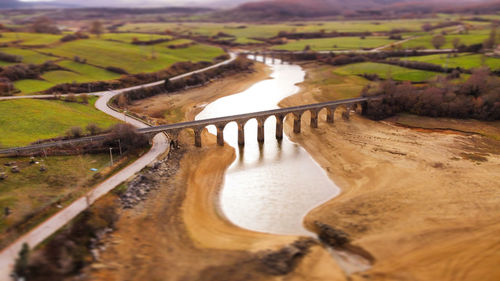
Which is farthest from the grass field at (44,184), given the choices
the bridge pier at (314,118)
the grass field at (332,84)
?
the grass field at (332,84)

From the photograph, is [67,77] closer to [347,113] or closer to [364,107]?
[347,113]

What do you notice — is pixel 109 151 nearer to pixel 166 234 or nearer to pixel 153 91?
pixel 166 234

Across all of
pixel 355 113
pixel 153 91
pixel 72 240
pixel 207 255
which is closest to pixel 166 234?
pixel 207 255

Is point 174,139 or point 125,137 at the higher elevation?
point 125,137

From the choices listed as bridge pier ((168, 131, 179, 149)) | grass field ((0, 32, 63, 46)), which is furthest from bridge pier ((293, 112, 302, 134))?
grass field ((0, 32, 63, 46))

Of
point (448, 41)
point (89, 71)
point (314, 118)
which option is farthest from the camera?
point (448, 41)

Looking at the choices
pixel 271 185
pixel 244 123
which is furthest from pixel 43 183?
pixel 244 123
